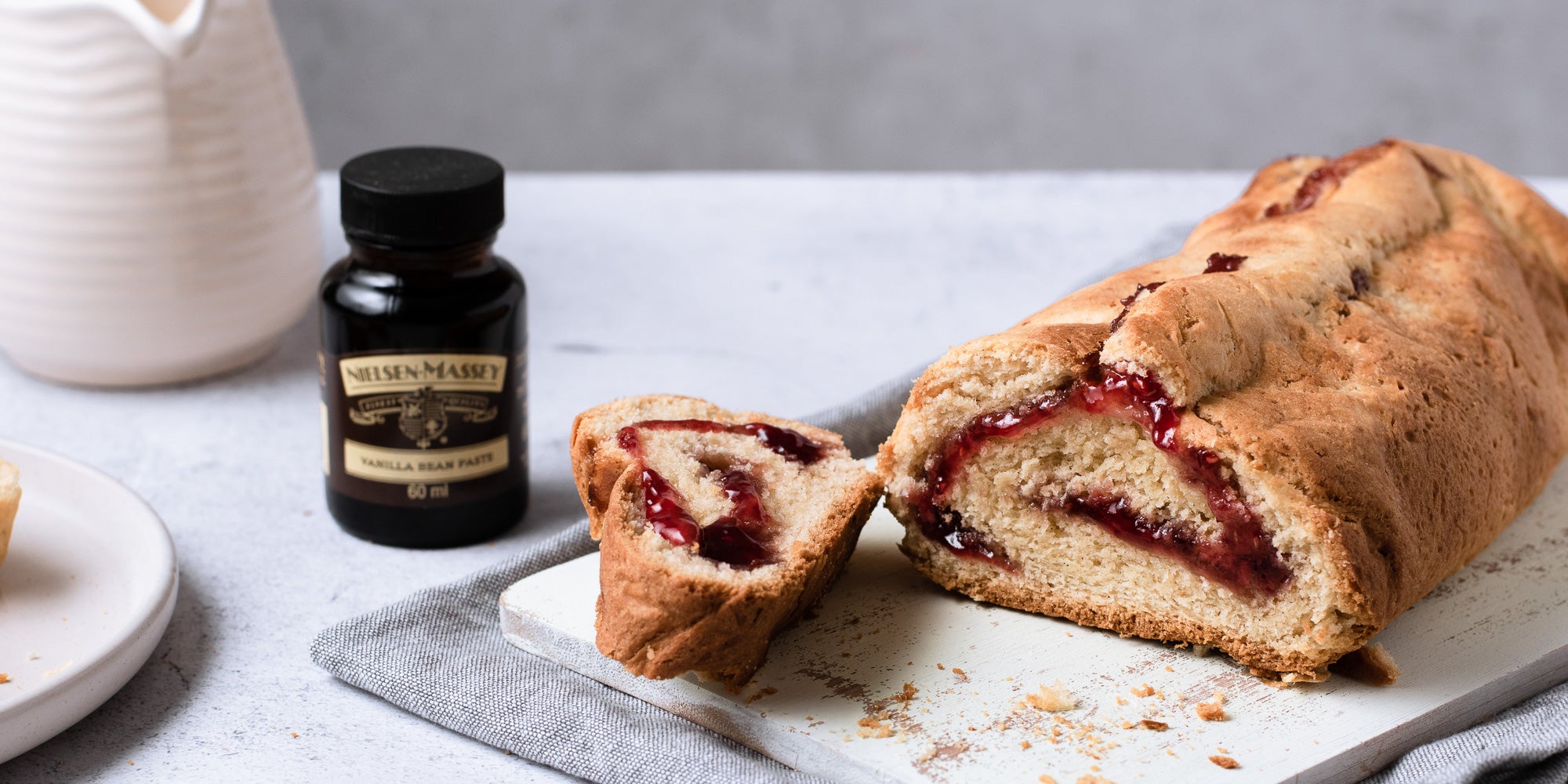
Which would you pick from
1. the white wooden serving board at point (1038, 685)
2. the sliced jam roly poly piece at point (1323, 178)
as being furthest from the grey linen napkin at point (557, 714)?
the sliced jam roly poly piece at point (1323, 178)

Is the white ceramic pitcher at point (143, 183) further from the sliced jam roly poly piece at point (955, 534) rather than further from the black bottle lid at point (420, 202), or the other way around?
the sliced jam roly poly piece at point (955, 534)

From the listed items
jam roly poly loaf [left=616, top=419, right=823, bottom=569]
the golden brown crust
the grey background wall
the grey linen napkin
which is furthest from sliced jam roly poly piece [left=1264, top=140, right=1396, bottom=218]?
the grey background wall

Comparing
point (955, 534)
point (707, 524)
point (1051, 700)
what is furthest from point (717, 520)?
point (1051, 700)

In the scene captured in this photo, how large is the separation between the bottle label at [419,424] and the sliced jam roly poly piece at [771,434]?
1.27 feet

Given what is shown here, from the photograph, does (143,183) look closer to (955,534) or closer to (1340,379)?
(955,534)

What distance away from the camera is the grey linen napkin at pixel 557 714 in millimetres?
2293

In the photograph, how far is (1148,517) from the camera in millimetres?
2531

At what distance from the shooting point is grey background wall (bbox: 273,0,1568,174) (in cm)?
739

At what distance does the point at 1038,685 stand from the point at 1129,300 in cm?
72

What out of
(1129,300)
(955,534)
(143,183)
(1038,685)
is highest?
(1129,300)

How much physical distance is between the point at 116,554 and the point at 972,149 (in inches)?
227

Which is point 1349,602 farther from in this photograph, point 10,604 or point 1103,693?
point 10,604

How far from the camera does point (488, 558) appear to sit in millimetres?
3080

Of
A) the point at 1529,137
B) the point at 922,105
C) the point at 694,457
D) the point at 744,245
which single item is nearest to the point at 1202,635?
the point at 694,457
